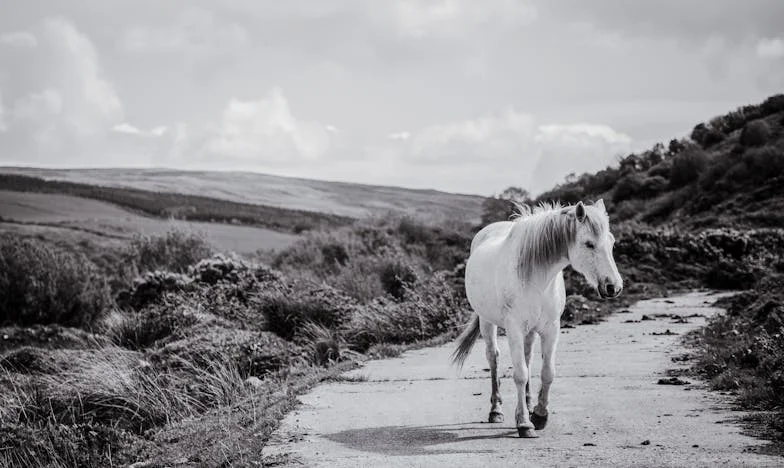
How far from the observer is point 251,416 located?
8891 millimetres

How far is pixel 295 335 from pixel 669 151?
2963cm

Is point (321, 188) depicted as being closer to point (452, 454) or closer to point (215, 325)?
point (215, 325)

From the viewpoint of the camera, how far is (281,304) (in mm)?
17562

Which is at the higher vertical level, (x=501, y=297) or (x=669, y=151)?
(x=669, y=151)

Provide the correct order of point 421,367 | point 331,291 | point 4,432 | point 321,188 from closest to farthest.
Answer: point 4,432 < point 421,367 < point 331,291 < point 321,188

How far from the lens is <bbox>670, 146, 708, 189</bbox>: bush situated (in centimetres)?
3409

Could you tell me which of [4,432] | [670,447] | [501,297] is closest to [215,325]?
[4,432]

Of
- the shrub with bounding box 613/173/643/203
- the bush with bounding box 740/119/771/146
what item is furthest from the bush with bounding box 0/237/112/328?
the bush with bounding box 740/119/771/146

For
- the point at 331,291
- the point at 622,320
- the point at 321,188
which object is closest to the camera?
the point at 622,320

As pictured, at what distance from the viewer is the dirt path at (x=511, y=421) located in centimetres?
683

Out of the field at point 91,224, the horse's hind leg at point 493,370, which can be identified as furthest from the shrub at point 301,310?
the field at point 91,224

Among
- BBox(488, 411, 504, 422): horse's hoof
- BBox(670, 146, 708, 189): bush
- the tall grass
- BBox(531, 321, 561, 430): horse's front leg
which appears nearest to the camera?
BBox(531, 321, 561, 430): horse's front leg

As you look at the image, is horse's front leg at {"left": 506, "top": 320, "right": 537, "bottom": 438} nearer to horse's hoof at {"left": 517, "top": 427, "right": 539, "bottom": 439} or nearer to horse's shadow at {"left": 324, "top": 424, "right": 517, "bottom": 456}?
horse's hoof at {"left": 517, "top": 427, "right": 539, "bottom": 439}

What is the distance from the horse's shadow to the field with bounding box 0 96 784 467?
2.70ft
